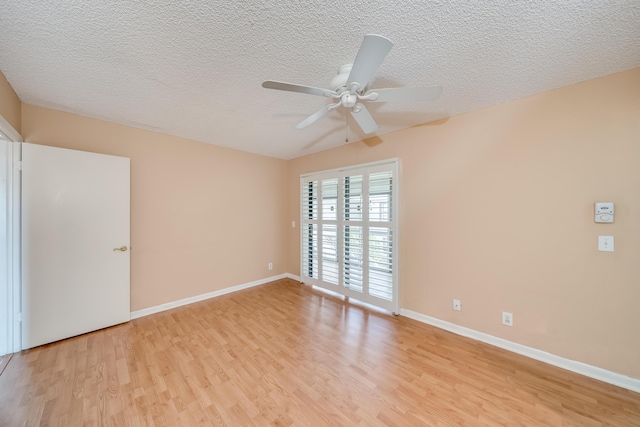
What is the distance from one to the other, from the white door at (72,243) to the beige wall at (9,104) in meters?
0.25

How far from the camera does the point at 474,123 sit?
2.35m

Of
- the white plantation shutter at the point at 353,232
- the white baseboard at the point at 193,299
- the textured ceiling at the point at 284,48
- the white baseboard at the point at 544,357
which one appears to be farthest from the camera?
the white plantation shutter at the point at 353,232

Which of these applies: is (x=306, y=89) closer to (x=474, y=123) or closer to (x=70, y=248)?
(x=474, y=123)

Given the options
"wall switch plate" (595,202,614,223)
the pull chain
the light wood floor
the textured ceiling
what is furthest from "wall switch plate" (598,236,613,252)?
the pull chain

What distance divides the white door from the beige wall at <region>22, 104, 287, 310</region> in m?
0.21

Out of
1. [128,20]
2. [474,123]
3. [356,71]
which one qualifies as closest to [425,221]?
[474,123]

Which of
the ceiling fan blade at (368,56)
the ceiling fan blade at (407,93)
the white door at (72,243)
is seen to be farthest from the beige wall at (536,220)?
the white door at (72,243)

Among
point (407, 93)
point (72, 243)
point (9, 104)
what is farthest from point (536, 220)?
point (9, 104)

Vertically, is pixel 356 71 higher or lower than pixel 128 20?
lower

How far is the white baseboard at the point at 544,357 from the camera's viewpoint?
67.1 inches

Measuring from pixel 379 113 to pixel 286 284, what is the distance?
3.16m

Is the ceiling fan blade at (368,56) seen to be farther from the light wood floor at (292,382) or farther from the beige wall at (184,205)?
the beige wall at (184,205)

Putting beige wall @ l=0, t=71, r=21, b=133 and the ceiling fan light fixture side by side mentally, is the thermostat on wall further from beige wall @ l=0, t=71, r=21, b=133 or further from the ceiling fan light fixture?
beige wall @ l=0, t=71, r=21, b=133

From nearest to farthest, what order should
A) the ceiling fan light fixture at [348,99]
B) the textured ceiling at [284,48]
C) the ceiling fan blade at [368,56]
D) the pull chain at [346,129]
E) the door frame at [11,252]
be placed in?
the ceiling fan blade at [368,56], the textured ceiling at [284,48], the ceiling fan light fixture at [348,99], the door frame at [11,252], the pull chain at [346,129]
